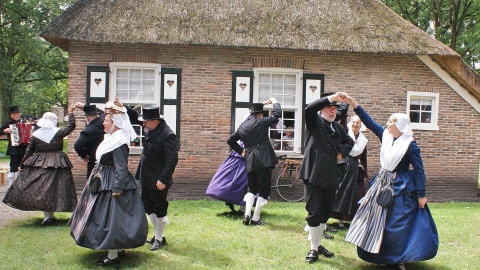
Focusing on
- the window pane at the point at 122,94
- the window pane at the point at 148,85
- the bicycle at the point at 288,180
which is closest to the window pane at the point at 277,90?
the bicycle at the point at 288,180

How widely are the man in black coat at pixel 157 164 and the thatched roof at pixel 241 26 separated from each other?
4.91 m

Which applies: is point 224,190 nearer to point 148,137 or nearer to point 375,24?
point 148,137

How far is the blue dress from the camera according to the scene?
5.08m

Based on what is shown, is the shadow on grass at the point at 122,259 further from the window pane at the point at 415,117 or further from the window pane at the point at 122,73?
the window pane at the point at 415,117

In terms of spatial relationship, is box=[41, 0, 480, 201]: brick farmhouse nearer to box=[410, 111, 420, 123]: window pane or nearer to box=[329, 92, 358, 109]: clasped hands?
box=[410, 111, 420, 123]: window pane

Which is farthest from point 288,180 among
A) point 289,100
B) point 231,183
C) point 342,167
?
point 342,167

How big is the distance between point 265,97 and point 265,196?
4.00 m

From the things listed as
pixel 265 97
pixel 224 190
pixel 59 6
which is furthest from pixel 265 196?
pixel 59 6

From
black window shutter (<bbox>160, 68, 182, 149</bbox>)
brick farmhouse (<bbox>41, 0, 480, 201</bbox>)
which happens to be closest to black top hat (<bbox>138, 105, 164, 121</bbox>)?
brick farmhouse (<bbox>41, 0, 480, 201</bbox>)

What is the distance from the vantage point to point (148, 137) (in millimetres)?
6012

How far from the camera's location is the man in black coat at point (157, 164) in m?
5.88

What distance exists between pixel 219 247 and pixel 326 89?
6.11m

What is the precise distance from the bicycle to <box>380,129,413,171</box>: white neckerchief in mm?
5457

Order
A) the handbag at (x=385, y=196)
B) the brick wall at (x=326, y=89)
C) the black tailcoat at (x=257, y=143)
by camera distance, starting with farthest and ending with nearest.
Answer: the brick wall at (x=326, y=89), the black tailcoat at (x=257, y=143), the handbag at (x=385, y=196)
